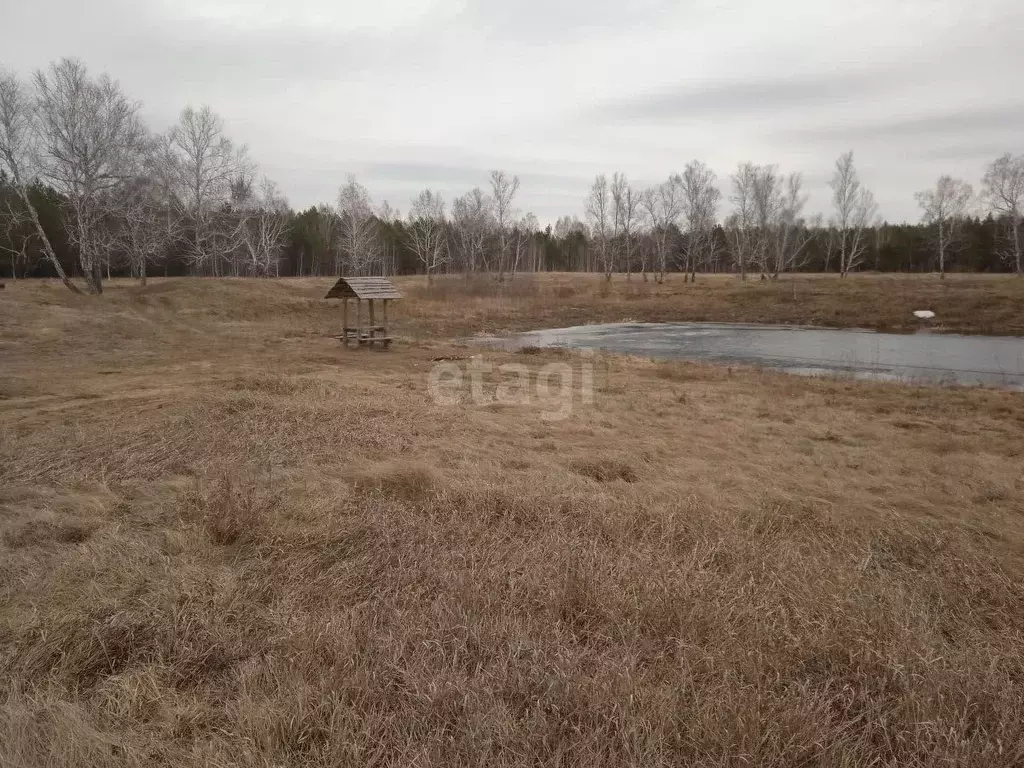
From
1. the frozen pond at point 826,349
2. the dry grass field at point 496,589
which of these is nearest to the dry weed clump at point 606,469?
the dry grass field at point 496,589

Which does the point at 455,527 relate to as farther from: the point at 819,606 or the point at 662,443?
the point at 662,443

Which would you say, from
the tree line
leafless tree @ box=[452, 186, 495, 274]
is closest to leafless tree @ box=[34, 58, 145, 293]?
the tree line

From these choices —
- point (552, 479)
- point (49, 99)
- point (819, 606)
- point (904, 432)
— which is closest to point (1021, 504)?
point (904, 432)

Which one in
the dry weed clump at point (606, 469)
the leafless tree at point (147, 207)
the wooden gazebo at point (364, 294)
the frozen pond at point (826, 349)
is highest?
the leafless tree at point (147, 207)

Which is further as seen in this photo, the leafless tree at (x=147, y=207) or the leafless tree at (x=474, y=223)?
the leafless tree at (x=474, y=223)

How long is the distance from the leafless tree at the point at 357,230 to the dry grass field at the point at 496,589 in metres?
44.7

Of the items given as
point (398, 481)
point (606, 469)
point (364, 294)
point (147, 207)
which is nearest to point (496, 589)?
point (398, 481)

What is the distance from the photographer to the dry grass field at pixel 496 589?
252 cm

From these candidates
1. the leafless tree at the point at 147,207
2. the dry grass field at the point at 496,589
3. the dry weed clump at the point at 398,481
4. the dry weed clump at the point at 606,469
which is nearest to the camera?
the dry grass field at the point at 496,589

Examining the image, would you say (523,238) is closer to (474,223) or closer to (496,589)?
(474,223)

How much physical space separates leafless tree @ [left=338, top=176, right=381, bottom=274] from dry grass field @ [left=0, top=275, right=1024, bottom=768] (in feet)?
147

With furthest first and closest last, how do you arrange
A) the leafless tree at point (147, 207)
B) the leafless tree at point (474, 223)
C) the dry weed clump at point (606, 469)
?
1. the leafless tree at point (474, 223)
2. the leafless tree at point (147, 207)
3. the dry weed clump at point (606, 469)

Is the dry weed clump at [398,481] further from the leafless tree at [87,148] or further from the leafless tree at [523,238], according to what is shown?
the leafless tree at [523,238]

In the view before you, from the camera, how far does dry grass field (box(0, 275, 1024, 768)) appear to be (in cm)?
252
